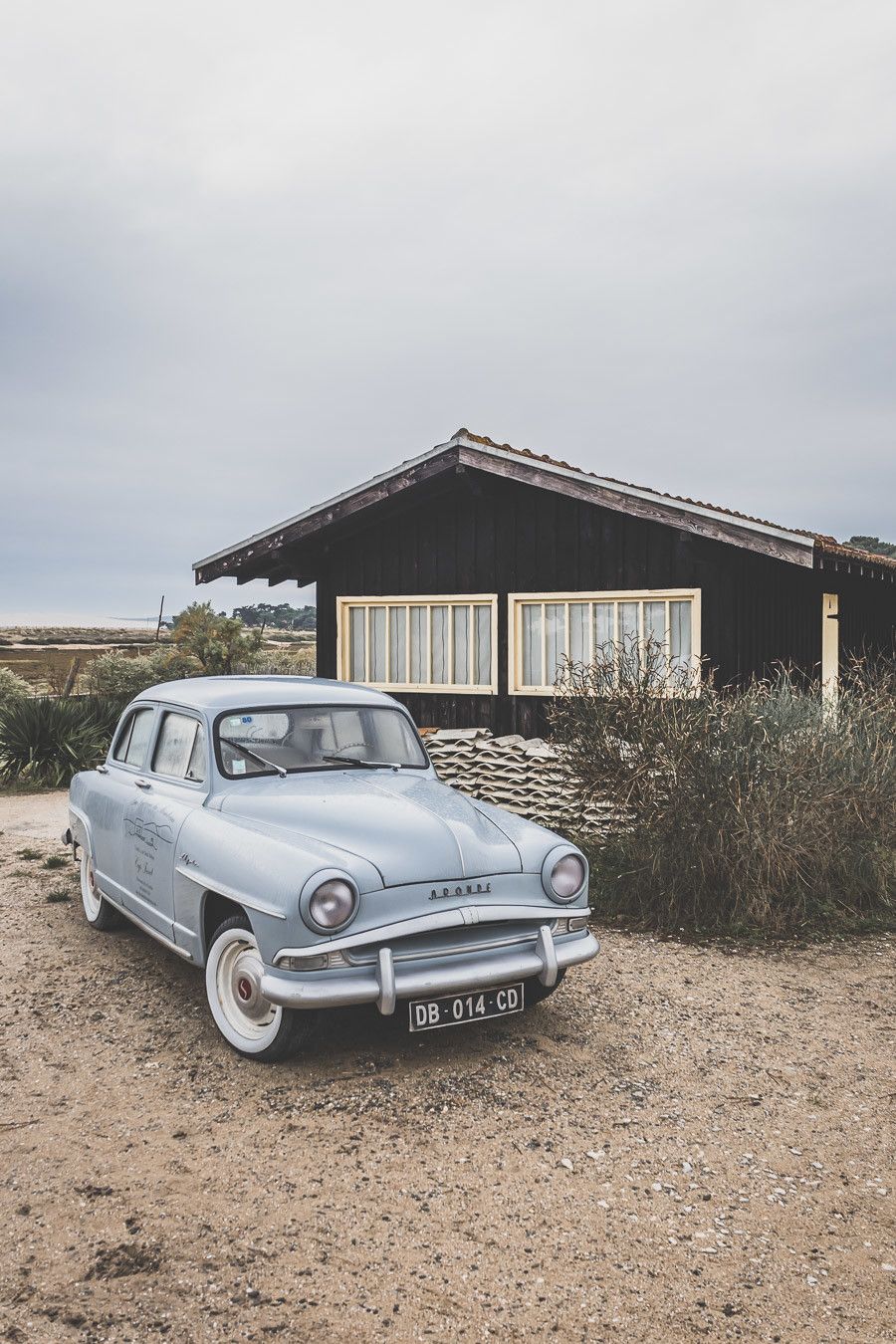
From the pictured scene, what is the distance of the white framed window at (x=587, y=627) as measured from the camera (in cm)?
927

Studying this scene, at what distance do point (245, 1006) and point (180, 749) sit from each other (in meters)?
1.58

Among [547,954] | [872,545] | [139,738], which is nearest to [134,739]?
[139,738]

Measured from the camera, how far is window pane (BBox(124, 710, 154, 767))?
561 centimetres

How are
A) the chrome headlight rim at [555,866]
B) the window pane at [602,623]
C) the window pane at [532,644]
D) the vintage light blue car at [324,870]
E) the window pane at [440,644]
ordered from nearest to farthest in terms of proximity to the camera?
the vintage light blue car at [324,870]
the chrome headlight rim at [555,866]
the window pane at [602,623]
the window pane at [532,644]
the window pane at [440,644]

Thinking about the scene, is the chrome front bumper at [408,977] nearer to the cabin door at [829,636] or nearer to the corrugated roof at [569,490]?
the corrugated roof at [569,490]

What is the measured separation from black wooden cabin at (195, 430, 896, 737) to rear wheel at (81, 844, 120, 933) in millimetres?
5137

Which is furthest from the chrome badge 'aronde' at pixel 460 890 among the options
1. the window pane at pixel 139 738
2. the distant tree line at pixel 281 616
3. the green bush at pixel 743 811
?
the distant tree line at pixel 281 616

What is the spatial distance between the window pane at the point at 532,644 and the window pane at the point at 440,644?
0.94 m

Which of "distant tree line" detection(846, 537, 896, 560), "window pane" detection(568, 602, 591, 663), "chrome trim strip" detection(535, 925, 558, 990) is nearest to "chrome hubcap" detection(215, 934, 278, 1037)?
"chrome trim strip" detection(535, 925, 558, 990)

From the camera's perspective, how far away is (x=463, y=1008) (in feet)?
12.7

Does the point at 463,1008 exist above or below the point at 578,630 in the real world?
below

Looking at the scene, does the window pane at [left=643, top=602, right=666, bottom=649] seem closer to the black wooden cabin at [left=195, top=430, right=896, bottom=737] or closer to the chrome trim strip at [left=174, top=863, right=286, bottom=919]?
the black wooden cabin at [left=195, top=430, right=896, bottom=737]

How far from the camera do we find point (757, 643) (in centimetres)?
959

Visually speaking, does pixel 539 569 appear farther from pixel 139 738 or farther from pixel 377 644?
pixel 139 738
